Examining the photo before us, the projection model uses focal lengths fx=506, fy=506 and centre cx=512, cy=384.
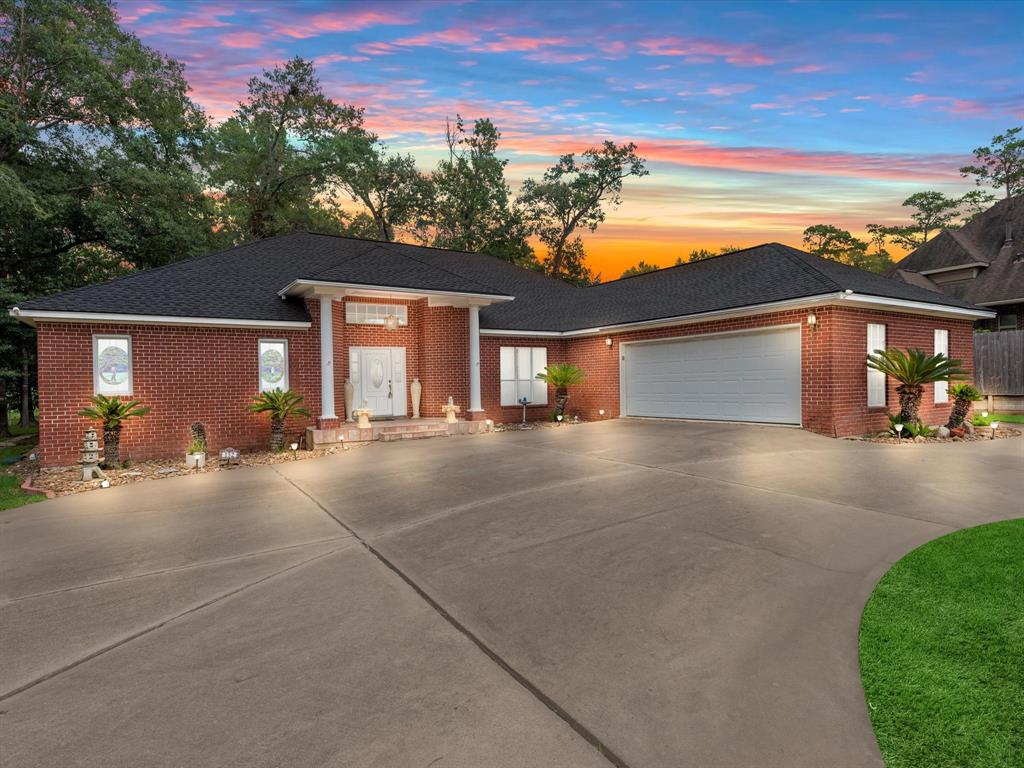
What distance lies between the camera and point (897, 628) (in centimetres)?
320

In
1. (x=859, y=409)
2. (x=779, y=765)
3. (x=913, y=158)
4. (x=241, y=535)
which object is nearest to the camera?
(x=779, y=765)

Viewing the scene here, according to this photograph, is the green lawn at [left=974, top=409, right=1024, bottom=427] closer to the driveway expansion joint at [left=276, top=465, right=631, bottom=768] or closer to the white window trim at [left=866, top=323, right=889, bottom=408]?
the white window trim at [left=866, top=323, right=889, bottom=408]

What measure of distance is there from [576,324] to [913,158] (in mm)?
17939

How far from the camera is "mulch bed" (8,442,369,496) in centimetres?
875

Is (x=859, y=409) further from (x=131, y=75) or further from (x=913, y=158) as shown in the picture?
(x=131, y=75)

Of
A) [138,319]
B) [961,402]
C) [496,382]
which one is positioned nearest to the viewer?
[138,319]

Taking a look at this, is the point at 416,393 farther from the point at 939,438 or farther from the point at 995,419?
the point at 995,419

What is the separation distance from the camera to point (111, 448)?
32.9 ft

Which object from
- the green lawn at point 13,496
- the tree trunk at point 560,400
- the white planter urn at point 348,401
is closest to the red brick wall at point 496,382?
the tree trunk at point 560,400

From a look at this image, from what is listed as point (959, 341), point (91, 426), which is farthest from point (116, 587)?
point (959, 341)

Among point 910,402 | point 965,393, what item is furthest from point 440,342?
point 965,393

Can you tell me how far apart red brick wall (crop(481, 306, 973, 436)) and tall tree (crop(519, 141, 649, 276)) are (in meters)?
19.2

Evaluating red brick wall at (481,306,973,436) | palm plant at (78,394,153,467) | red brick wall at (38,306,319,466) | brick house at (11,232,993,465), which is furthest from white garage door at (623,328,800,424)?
palm plant at (78,394,153,467)

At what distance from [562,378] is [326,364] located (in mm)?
7080
